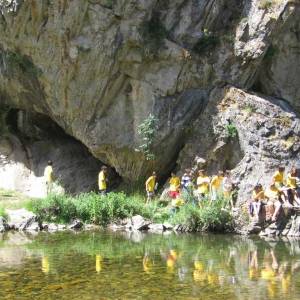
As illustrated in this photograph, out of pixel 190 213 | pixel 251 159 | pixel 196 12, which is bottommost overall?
pixel 190 213

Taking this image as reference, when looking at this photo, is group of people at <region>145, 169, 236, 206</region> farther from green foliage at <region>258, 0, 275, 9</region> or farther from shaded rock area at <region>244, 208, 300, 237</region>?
green foliage at <region>258, 0, 275, 9</region>

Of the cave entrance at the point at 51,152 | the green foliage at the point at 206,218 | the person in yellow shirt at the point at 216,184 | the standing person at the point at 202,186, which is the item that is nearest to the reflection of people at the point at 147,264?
the green foliage at the point at 206,218

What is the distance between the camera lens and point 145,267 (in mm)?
16391

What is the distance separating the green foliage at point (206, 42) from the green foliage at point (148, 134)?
375 centimetres

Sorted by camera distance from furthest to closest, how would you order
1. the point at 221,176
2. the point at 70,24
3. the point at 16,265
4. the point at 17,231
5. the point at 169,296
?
the point at 70,24 < the point at 221,176 < the point at 17,231 < the point at 16,265 < the point at 169,296

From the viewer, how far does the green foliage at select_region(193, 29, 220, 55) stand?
28234 millimetres

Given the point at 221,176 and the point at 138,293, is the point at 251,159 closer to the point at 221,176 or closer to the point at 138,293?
the point at 221,176

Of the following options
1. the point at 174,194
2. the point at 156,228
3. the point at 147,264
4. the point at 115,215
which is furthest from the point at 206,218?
the point at 147,264

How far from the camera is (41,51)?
91.2ft

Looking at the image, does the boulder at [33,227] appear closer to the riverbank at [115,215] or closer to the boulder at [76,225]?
the riverbank at [115,215]

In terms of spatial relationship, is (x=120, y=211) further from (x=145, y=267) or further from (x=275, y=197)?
(x=145, y=267)

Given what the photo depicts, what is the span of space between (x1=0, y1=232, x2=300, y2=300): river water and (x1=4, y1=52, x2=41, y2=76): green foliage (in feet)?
29.5

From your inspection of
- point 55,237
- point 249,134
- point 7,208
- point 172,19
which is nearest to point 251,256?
point 55,237

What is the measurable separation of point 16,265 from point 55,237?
16.6ft
